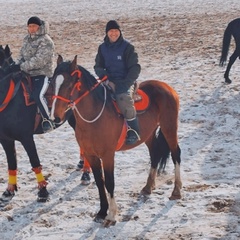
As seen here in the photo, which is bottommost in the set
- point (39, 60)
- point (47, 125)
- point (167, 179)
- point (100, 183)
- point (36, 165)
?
point (167, 179)

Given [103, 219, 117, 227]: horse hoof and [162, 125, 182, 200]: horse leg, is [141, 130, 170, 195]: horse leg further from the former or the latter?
[103, 219, 117, 227]: horse hoof

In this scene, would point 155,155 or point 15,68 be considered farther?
point 155,155

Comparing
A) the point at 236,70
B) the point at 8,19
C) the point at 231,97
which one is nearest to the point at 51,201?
the point at 231,97

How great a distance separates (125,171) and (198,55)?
28.4ft

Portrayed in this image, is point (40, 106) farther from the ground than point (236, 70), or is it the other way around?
point (40, 106)

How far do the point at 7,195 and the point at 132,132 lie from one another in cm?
223

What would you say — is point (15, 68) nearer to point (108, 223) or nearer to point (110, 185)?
point (110, 185)

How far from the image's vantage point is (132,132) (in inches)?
237

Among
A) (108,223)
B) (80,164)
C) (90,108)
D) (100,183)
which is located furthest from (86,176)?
(90,108)

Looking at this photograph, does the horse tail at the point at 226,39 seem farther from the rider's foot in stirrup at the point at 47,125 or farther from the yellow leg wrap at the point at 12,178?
the yellow leg wrap at the point at 12,178

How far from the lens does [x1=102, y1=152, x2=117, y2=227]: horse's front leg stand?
584 cm

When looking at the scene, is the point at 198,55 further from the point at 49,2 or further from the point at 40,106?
the point at 49,2

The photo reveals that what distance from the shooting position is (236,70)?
1340 centimetres

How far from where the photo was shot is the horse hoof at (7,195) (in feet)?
22.0
